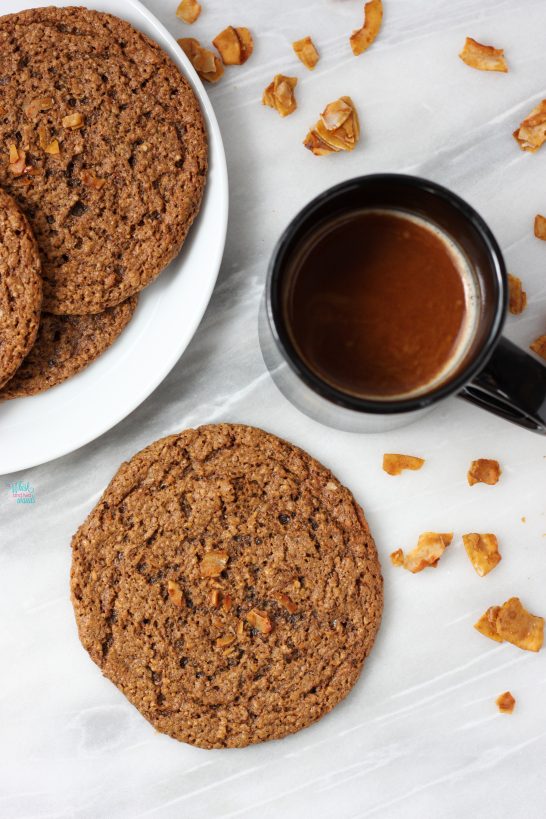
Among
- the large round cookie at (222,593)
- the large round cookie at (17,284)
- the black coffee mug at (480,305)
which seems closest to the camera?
the black coffee mug at (480,305)

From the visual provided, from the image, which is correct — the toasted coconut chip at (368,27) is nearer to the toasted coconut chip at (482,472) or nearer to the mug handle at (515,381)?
the mug handle at (515,381)

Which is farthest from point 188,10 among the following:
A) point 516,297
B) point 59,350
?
point 516,297

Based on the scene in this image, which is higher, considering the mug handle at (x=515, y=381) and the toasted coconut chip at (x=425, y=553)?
the mug handle at (x=515, y=381)

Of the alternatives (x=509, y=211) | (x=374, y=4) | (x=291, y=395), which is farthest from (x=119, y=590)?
(x=374, y=4)

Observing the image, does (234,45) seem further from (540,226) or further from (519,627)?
(519,627)

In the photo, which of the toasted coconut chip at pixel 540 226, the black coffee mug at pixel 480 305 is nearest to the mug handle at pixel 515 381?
the black coffee mug at pixel 480 305

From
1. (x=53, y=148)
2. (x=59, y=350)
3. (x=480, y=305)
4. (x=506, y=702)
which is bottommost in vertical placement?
(x=506, y=702)
